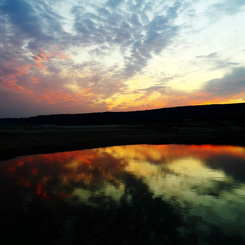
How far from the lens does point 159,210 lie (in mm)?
7277

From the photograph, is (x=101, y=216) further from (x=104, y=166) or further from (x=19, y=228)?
(x=104, y=166)

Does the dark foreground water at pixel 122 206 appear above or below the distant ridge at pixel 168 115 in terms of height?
below

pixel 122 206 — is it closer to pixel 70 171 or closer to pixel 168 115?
pixel 70 171

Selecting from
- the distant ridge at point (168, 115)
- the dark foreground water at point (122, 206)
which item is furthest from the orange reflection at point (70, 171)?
the distant ridge at point (168, 115)

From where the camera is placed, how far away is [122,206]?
7.64 meters

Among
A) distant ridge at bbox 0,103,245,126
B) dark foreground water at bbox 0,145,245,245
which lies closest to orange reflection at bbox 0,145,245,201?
dark foreground water at bbox 0,145,245,245

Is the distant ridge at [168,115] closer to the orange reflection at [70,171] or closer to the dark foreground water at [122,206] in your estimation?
the orange reflection at [70,171]

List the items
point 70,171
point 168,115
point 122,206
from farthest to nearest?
point 168,115 → point 70,171 → point 122,206

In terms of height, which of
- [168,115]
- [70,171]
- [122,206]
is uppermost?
[168,115]

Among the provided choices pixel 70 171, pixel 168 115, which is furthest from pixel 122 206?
pixel 168 115

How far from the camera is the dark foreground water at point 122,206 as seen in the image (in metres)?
5.70

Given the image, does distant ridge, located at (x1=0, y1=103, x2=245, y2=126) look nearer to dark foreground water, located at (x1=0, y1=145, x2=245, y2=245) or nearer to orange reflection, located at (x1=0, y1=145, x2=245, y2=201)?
orange reflection, located at (x1=0, y1=145, x2=245, y2=201)

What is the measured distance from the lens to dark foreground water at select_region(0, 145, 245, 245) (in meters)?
5.70

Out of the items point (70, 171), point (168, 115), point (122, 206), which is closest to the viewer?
point (122, 206)
